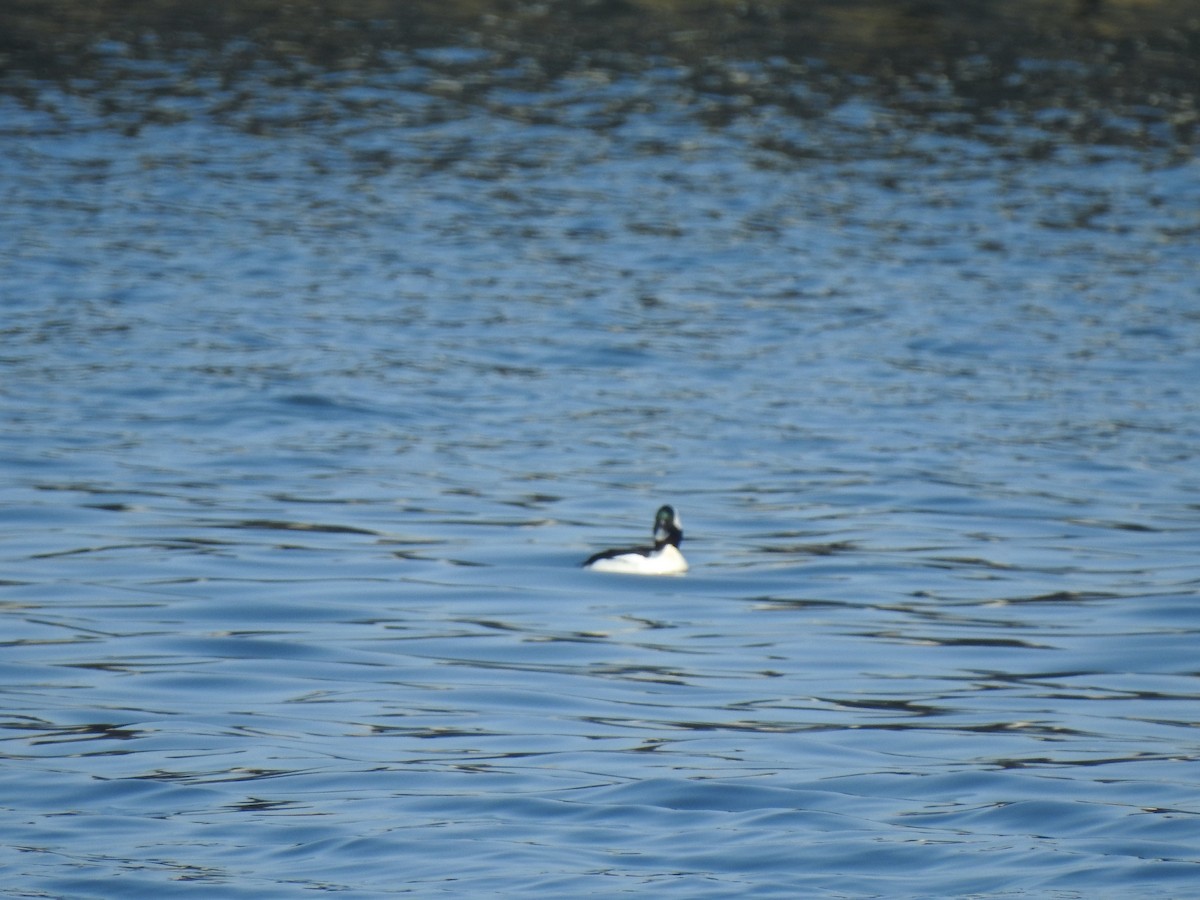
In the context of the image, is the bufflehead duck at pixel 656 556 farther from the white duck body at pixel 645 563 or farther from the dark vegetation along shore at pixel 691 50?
the dark vegetation along shore at pixel 691 50

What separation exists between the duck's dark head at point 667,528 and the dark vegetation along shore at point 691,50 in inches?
767

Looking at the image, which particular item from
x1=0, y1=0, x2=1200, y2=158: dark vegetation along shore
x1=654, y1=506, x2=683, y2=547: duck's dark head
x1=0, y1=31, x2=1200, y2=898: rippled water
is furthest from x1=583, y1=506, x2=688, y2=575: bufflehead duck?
x1=0, y1=0, x2=1200, y2=158: dark vegetation along shore

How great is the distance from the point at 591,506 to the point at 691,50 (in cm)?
2128

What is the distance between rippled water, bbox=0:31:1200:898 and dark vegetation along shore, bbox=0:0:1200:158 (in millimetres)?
1561

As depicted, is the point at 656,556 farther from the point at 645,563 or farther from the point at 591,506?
the point at 591,506

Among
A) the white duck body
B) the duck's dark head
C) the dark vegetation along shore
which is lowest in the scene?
the white duck body

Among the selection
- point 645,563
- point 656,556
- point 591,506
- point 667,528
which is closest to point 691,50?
point 591,506

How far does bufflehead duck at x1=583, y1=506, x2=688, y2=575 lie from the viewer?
1254 centimetres

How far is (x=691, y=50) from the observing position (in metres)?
34.7

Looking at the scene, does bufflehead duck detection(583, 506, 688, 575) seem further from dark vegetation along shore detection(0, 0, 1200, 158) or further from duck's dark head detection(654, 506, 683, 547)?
dark vegetation along shore detection(0, 0, 1200, 158)

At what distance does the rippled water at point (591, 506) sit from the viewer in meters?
7.99

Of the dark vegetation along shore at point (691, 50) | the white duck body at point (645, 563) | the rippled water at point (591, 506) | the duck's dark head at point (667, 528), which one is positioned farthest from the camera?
the dark vegetation along shore at point (691, 50)

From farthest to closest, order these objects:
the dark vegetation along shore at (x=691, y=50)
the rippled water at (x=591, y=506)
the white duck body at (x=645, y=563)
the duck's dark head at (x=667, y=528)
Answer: the dark vegetation along shore at (x=691, y=50), the duck's dark head at (x=667, y=528), the white duck body at (x=645, y=563), the rippled water at (x=591, y=506)

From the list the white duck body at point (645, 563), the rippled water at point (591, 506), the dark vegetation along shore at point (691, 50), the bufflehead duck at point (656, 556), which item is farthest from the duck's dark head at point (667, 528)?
the dark vegetation along shore at point (691, 50)
